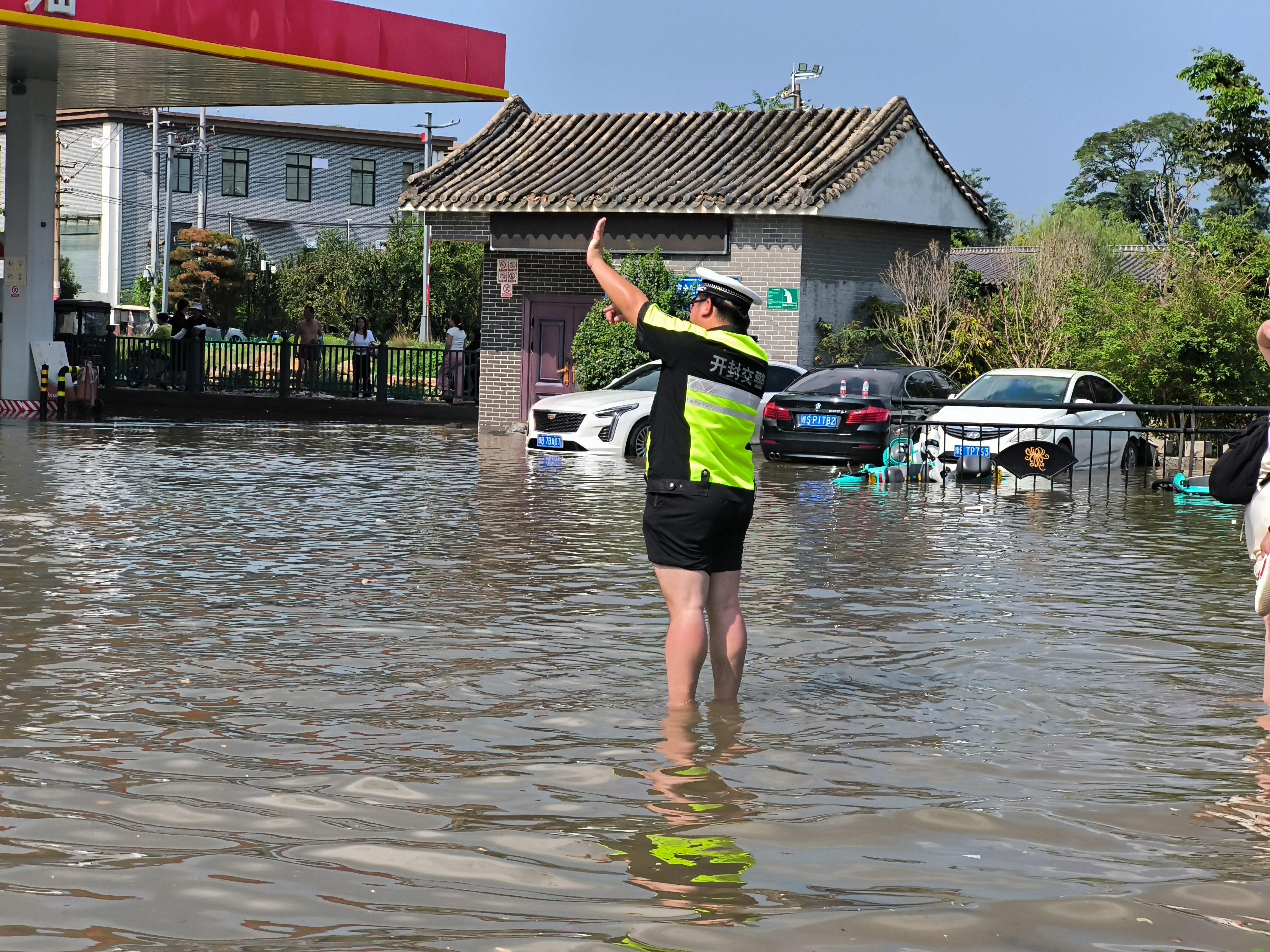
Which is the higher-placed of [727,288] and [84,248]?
[84,248]

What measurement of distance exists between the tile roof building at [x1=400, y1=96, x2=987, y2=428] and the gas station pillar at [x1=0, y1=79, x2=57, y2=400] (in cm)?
695

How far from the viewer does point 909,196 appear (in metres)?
30.3

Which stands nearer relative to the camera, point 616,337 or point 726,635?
point 726,635

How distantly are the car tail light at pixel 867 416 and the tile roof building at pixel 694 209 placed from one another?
19.4 feet

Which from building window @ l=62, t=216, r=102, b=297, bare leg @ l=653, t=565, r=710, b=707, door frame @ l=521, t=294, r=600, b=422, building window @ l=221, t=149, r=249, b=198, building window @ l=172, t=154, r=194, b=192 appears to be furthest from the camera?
building window @ l=221, t=149, r=249, b=198

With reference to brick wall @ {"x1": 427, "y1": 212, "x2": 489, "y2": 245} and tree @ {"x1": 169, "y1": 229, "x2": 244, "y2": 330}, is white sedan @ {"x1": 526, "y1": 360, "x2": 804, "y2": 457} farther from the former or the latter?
tree @ {"x1": 169, "y1": 229, "x2": 244, "y2": 330}

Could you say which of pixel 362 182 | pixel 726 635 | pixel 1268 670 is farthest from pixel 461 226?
pixel 362 182

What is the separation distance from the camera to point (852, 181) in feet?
92.7

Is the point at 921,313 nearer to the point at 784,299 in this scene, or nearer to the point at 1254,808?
the point at 784,299

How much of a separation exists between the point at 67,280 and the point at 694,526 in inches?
2591

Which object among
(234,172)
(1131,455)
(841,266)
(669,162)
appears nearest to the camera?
(1131,455)

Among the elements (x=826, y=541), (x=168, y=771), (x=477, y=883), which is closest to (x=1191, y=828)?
(x=477, y=883)

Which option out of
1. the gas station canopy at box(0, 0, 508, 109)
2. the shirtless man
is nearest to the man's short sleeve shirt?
the gas station canopy at box(0, 0, 508, 109)

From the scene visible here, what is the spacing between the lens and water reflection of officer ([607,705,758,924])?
4.60 meters
